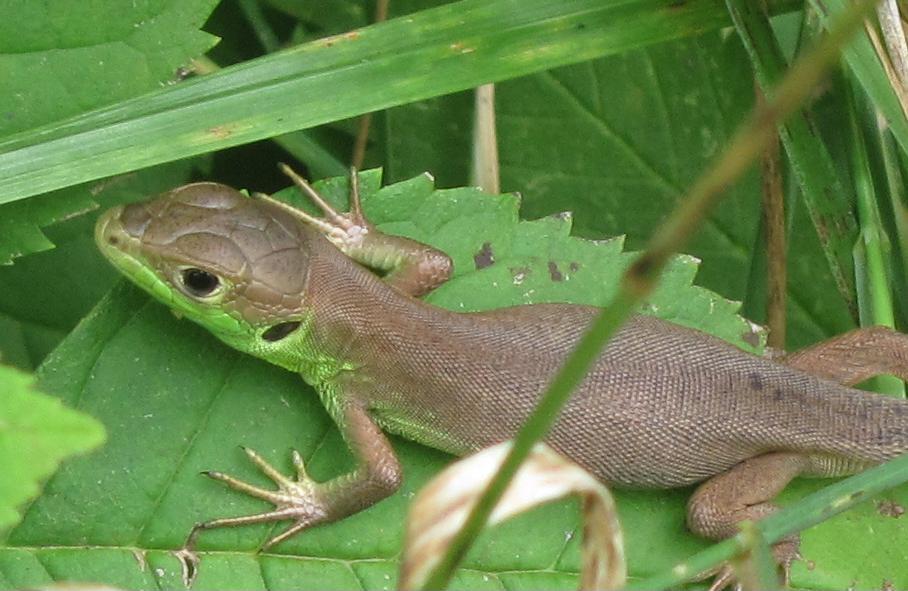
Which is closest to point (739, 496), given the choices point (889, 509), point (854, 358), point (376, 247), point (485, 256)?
point (889, 509)

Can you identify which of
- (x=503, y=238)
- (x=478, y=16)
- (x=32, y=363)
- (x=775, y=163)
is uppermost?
(x=478, y=16)

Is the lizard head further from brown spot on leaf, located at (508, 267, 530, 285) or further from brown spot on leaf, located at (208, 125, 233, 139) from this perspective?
brown spot on leaf, located at (508, 267, 530, 285)

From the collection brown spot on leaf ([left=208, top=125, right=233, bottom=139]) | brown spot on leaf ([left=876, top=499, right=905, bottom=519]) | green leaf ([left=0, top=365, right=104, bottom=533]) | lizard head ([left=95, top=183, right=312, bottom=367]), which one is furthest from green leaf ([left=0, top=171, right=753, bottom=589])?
green leaf ([left=0, top=365, right=104, bottom=533])

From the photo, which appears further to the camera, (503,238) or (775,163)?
(775,163)

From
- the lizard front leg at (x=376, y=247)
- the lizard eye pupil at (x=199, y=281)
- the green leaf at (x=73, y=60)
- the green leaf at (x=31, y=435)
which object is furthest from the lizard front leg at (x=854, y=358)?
the green leaf at (x=31, y=435)

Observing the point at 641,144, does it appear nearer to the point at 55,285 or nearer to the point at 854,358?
the point at 854,358

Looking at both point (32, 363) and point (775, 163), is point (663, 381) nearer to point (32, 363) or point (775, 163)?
point (775, 163)

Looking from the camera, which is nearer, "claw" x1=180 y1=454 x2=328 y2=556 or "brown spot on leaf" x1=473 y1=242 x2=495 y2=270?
"claw" x1=180 y1=454 x2=328 y2=556

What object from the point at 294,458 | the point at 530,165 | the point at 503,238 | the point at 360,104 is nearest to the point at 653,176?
the point at 530,165
